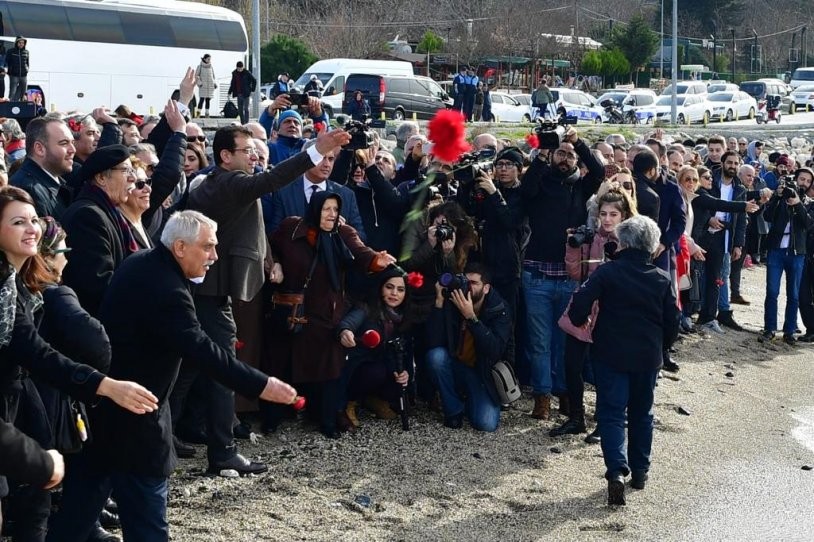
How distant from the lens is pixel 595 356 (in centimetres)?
768

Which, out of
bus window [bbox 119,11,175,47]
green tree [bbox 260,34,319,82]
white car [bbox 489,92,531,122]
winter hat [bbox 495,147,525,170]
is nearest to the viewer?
winter hat [bbox 495,147,525,170]

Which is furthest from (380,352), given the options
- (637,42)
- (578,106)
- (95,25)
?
(637,42)

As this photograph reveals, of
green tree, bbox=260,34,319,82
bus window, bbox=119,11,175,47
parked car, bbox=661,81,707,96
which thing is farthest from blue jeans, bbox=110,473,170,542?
parked car, bbox=661,81,707,96

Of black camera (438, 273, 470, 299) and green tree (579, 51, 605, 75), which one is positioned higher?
green tree (579, 51, 605, 75)

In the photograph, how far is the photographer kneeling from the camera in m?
8.94

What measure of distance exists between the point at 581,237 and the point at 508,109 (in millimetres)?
33523

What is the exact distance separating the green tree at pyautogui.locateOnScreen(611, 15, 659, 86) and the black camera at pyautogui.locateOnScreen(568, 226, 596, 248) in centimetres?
6347

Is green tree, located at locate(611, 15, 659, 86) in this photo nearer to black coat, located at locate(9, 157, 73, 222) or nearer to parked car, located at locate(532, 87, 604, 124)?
parked car, located at locate(532, 87, 604, 124)

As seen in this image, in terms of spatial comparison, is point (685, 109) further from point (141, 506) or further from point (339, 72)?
point (141, 506)

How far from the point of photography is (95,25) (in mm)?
33094

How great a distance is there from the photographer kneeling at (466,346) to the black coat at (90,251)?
10.8ft

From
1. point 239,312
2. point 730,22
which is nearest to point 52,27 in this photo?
point 239,312

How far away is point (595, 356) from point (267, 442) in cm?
247

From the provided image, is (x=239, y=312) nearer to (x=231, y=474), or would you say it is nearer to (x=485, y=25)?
(x=231, y=474)
